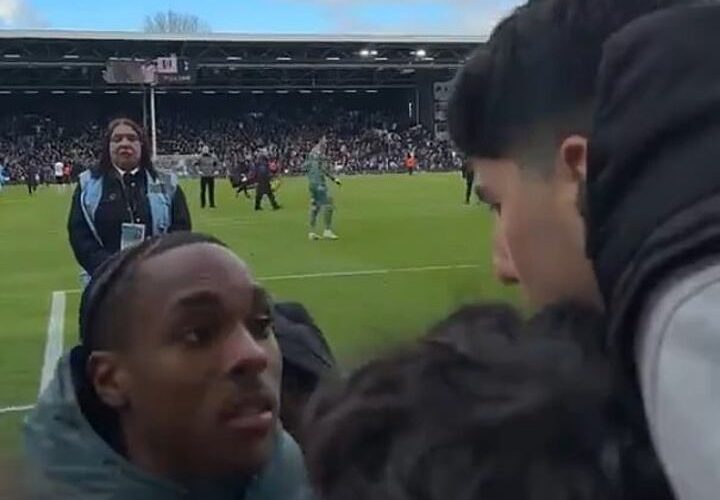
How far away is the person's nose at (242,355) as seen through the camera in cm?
189

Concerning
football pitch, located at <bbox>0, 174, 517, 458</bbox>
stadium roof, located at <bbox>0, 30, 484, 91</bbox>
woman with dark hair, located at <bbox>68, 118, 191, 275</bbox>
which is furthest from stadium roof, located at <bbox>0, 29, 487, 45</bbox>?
woman with dark hair, located at <bbox>68, 118, 191, 275</bbox>

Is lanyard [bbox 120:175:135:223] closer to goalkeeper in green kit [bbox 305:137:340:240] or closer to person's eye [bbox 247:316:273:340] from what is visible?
person's eye [bbox 247:316:273:340]

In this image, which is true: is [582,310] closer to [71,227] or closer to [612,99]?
[612,99]

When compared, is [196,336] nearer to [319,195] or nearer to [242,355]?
[242,355]

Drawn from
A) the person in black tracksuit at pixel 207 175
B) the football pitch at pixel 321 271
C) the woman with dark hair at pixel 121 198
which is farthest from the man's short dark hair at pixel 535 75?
the person in black tracksuit at pixel 207 175

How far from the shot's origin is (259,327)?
6.43 ft

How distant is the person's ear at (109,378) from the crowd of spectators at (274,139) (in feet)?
197

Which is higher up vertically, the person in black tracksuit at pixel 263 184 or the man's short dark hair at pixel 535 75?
the man's short dark hair at pixel 535 75

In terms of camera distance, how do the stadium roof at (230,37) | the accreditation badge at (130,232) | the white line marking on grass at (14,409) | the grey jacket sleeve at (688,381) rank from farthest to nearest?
the stadium roof at (230,37), the white line marking on grass at (14,409), the accreditation badge at (130,232), the grey jacket sleeve at (688,381)

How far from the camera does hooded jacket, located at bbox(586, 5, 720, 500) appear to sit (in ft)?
2.30

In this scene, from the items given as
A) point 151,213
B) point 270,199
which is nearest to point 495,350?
point 151,213

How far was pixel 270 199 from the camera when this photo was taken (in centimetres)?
3142

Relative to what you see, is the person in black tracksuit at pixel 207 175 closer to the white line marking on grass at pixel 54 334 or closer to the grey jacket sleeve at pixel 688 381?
the white line marking on grass at pixel 54 334

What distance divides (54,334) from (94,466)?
31.4 ft
